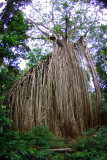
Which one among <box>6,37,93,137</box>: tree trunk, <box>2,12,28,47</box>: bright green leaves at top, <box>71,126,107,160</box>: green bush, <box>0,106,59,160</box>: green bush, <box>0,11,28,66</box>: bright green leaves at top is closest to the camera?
<box>0,106,59,160</box>: green bush

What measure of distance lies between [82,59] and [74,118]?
2.58 metres

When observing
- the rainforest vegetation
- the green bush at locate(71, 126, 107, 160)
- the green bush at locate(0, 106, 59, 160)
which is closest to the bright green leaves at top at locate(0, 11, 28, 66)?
the rainforest vegetation

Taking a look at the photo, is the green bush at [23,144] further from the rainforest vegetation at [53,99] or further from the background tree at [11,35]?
the background tree at [11,35]

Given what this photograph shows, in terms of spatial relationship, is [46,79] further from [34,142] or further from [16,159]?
[16,159]

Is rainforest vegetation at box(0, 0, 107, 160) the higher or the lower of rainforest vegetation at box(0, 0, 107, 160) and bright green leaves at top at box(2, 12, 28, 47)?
the lower

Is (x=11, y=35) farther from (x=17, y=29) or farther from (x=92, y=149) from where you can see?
(x=92, y=149)

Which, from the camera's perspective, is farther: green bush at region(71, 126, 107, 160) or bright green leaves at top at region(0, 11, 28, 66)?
bright green leaves at top at region(0, 11, 28, 66)

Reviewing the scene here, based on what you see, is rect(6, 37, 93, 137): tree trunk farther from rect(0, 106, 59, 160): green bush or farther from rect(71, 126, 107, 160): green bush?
rect(71, 126, 107, 160): green bush

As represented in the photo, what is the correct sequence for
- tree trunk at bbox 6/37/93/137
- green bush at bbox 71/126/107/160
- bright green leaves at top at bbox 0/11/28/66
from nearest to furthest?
green bush at bbox 71/126/107/160, tree trunk at bbox 6/37/93/137, bright green leaves at top at bbox 0/11/28/66

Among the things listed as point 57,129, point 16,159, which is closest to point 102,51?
point 57,129

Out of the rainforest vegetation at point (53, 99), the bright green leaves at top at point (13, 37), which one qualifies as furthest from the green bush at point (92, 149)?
the bright green leaves at top at point (13, 37)

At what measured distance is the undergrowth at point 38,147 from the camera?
251cm

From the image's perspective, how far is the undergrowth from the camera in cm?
251

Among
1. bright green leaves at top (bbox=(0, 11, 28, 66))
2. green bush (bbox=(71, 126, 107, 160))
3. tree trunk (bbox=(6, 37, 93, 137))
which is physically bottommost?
green bush (bbox=(71, 126, 107, 160))
